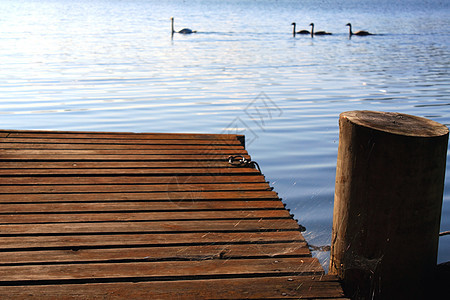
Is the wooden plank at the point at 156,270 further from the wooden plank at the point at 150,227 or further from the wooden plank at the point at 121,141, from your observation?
the wooden plank at the point at 121,141

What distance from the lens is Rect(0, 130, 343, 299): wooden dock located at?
290 centimetres

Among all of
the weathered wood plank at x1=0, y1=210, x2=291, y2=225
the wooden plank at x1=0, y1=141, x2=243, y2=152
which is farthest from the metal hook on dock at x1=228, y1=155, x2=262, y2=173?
the weathered wood plank at x1=0, y1=210, x2=291, y2=225

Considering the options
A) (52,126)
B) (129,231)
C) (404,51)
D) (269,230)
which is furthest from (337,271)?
(404,51)

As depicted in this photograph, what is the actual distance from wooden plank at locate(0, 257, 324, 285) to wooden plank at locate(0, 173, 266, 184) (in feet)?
5.27

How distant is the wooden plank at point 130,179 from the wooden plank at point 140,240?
1.19 metres

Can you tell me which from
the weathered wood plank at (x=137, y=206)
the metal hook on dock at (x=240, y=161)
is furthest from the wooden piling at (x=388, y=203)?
the metal hook on dock at (x=240, y=161)

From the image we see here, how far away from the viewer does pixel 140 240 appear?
343 cm

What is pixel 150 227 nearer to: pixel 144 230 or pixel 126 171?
pixel 144 230

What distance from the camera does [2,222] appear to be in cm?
365

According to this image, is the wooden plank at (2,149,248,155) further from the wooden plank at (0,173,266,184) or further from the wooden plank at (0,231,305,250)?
the wooden plank at (0,231,305,250)

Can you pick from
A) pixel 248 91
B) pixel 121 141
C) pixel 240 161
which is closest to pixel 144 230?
pixel 240 161

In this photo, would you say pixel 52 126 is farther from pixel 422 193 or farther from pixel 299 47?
pixel 299 47

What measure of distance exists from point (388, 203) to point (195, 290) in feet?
3.69

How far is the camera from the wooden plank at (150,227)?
139 inches
